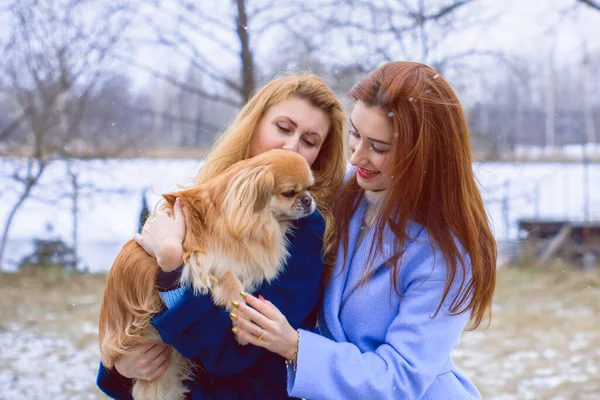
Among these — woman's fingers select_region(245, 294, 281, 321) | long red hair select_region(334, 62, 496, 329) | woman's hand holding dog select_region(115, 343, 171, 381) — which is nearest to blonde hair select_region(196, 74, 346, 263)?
long red hair select_region(334, 62, 496, 329)

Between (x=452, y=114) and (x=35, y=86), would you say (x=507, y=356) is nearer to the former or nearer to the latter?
(x=452, y=114)

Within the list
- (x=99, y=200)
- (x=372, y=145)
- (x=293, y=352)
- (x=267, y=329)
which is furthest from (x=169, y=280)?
(x=99, y=200)

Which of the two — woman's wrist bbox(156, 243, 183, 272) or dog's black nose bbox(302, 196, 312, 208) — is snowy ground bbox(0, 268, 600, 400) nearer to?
woman's wrist bbox(156, 243, 183, 272)

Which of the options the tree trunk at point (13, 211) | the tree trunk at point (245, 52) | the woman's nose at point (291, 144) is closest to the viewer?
the woman's nose at point (291, 144)

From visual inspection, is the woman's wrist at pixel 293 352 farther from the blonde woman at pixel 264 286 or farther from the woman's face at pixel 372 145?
the woman's face at pixel 372 145

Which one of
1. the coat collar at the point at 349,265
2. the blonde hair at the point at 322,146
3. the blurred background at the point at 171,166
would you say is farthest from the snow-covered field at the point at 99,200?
the coat collar at the point at 349,265

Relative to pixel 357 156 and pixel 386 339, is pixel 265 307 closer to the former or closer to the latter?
pixel 386 339

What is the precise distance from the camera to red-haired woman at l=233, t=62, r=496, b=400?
6.91 feet

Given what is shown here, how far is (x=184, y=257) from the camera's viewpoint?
2.44m

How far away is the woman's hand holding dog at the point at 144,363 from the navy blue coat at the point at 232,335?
0.61ft

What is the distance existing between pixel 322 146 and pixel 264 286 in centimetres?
83

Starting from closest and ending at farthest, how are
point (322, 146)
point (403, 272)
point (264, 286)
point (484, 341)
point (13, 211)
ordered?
point (403, 272) < point (264, 286) < point (322, 146) < point (484, 341) < point (13, 211)

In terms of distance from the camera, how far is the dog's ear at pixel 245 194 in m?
2.51

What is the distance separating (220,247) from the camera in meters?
2.56
